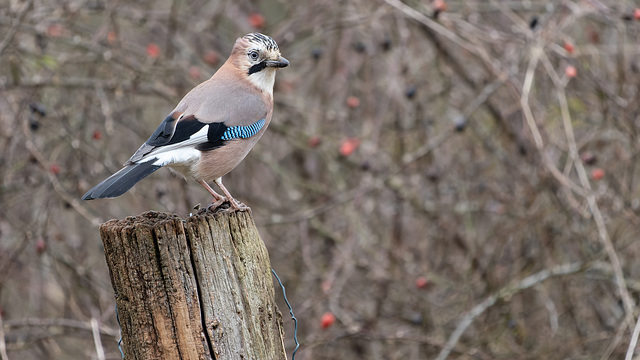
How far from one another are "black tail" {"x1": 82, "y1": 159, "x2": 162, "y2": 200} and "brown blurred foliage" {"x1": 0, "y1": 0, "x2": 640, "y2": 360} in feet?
6.97

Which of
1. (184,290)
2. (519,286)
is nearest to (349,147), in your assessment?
(519,286)

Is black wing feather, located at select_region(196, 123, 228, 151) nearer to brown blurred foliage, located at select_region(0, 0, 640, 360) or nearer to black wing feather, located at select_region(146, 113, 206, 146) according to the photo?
black wing feather, located at select_region(146, 113, 206, 146)

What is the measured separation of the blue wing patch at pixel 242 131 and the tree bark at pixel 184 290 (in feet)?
4.20

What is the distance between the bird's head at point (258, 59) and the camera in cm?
444

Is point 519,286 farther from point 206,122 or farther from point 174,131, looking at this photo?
point 174,131

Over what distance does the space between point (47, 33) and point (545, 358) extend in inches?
203

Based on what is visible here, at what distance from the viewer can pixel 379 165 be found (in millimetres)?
7355

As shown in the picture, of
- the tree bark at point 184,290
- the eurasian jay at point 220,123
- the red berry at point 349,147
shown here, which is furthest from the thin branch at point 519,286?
the tree bark at point 184,290

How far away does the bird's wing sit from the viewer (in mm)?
3684

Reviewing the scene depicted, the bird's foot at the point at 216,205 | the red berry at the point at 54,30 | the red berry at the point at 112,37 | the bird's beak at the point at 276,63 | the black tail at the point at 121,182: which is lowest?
the bird's foot at the point at 216,205

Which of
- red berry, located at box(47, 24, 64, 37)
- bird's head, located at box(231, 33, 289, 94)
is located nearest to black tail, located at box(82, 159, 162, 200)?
bird's head, located at box(231, 33, 289, 94)

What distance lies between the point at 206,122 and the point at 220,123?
0.09m

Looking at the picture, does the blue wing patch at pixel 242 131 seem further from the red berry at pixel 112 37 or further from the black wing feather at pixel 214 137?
the red berry at pixel 112 37

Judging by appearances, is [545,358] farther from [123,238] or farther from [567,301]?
[123,238]
